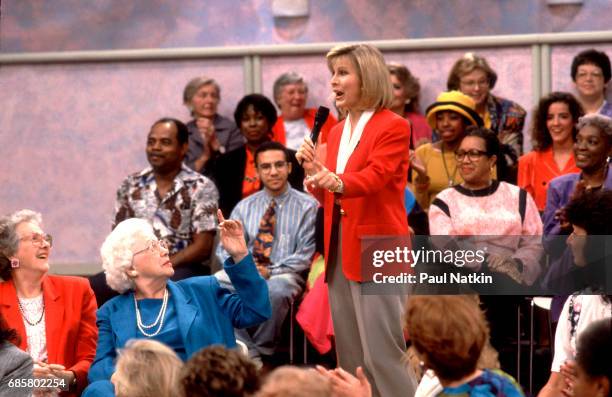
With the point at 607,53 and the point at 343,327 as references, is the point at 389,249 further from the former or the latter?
the point at 607,53

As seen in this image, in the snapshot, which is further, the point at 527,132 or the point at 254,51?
the point at 254,51

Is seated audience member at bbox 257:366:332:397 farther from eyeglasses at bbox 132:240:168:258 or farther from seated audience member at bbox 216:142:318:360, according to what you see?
seated audience member at bbox 216:142:318:360

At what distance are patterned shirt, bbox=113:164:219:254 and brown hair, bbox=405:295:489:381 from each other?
3054mm

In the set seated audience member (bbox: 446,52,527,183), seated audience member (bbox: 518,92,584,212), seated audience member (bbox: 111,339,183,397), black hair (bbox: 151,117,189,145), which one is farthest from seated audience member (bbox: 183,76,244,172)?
seated audience member (bbox: 111,339,183,397)

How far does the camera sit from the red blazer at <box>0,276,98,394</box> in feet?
14.0

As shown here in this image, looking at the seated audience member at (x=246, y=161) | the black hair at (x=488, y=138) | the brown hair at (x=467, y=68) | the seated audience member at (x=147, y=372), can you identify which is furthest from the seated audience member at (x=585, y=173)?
the seated audience member at (x=147, y=372)

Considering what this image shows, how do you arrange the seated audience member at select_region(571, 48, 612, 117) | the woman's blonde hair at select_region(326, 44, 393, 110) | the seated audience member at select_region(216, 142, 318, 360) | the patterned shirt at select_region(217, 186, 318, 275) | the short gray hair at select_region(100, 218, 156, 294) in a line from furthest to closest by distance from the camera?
the seated audience member at select_region(571, 48, 612, 117) → the patterned shirt at select_region(217, 186, 318, 275) → the seated audience member at select_region(216, 142, 318, 360) → the woman's blonde hair at select_region(326, 44, 393, 110) → the short gray hair at select_region(100, 218, 156, 294)

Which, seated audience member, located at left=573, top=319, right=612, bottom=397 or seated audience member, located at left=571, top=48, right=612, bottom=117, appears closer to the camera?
seated audience member, located at left=573, top=319, right=612, bottom=397

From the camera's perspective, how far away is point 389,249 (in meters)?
4.15

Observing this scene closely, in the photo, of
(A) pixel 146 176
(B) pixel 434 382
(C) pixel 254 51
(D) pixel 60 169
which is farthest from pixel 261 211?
(B) pixel 434 382

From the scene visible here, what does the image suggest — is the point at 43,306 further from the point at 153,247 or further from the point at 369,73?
the point at 369,73

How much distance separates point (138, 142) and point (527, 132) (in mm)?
2228

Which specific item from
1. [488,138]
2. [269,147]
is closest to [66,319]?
[269,147]

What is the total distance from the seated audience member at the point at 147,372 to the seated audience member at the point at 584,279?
1.33m
